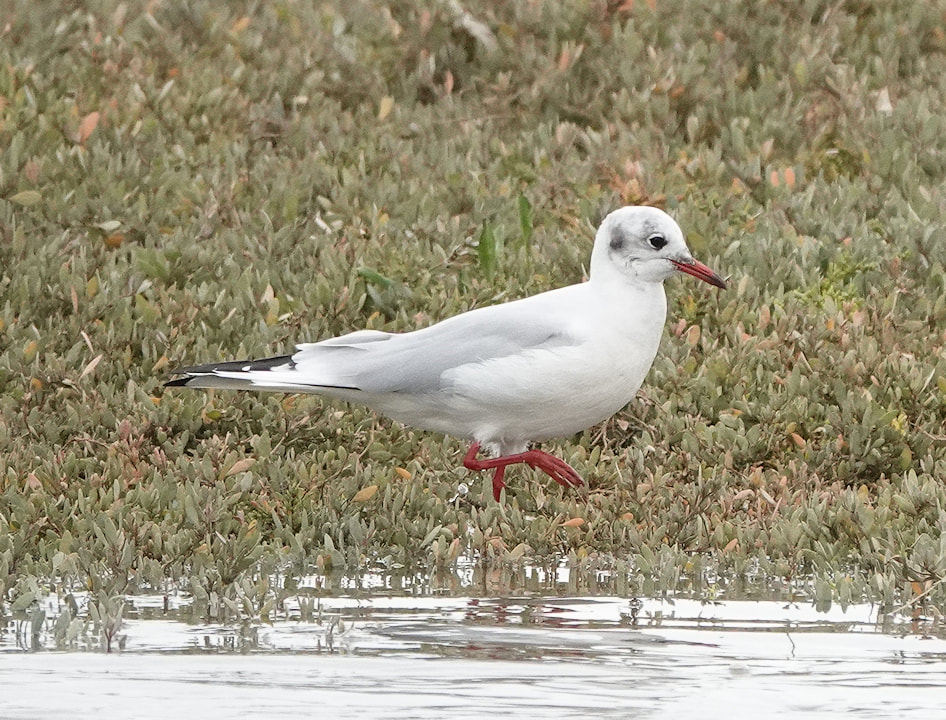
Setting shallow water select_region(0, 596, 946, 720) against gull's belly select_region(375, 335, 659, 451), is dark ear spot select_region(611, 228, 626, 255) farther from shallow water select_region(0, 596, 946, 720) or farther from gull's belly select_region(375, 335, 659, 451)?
shallow water select_region(0, 596, 946, 720)

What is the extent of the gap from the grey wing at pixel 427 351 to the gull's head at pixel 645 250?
0.44m

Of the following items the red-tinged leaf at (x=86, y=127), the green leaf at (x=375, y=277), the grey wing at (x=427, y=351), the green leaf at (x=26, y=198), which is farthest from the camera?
the red-tinged leaf at (x=86, y=127)

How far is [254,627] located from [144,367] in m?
3.22

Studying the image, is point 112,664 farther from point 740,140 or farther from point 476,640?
point 740,140

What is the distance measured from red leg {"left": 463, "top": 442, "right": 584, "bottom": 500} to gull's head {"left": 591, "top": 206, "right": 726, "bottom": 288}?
89 centimetres

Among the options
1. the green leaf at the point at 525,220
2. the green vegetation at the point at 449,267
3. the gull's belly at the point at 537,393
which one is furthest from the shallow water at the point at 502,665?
the green leaf at the point at 525,220

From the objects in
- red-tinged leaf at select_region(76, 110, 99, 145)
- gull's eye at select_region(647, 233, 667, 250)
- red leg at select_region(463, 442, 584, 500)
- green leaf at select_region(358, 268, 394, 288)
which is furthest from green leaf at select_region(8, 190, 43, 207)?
gull's eye at select_region(647, 233, 667, 250)

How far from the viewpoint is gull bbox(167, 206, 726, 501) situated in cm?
756

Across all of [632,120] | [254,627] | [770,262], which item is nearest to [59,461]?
[254,627]

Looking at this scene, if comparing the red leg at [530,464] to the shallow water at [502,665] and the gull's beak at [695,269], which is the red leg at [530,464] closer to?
the gull's beak at [695,269]

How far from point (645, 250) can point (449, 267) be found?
8.24 feet

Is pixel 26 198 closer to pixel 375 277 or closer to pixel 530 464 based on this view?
pixel 375 277

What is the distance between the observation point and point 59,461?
7.99 m

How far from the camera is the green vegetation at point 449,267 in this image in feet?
23.8
